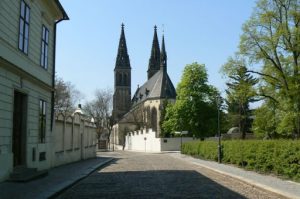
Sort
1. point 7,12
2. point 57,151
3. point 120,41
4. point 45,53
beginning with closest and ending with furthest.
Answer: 1. point 7,12
2. point 45,53
3. point 57,151
4. point 120,41

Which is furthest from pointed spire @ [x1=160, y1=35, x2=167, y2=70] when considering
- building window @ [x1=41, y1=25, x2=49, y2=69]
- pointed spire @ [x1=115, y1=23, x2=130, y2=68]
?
building window @ [x1=41, y1=25, x2=49, y2=69]

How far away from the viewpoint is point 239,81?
4247 cm

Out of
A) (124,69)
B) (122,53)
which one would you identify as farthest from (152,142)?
(124,69)

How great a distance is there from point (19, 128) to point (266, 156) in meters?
11.2

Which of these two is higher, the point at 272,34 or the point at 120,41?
the point at 120,41

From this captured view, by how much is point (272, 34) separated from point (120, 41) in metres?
89.1

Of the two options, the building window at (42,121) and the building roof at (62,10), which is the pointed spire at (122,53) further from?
the building window at (42,121)

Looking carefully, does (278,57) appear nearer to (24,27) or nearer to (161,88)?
(24,27)

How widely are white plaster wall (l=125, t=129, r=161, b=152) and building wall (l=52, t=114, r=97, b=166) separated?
107ft

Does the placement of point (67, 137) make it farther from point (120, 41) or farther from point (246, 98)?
point (120, 41)

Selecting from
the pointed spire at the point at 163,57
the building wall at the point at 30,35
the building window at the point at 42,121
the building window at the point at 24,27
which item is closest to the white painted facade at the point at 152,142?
the pointed spire at the point at 163,57

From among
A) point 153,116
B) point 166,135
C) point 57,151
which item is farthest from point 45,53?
point 153,116

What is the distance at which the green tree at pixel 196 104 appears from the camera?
6506 centimetres

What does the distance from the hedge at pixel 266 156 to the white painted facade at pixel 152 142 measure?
37.4 meters
